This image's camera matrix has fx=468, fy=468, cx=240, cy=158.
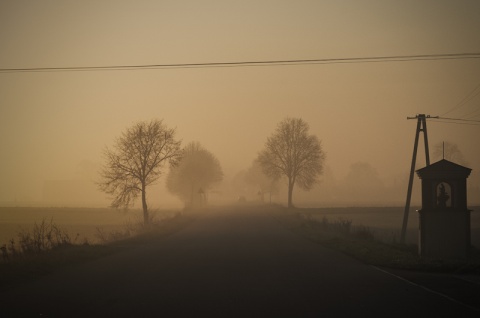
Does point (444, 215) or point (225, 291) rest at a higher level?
point (444, 215)

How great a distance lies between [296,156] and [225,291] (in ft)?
199

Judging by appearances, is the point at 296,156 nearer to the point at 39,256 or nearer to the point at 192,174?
the point at 192,174

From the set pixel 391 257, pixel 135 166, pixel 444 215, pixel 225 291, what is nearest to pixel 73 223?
pixel 135 166

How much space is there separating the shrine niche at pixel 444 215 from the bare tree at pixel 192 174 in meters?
56.0

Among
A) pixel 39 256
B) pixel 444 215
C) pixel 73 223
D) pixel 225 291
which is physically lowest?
pixel 73 223

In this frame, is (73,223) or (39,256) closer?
(39,256)

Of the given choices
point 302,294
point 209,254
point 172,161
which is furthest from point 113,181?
point 302,294

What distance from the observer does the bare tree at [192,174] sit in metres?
80.3

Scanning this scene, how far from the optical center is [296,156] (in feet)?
233

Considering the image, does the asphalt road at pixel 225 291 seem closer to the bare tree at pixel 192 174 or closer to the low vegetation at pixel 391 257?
the low vegetation at pixel 391 257

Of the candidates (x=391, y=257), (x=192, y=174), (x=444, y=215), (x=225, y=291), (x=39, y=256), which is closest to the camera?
(x=225, y=291)

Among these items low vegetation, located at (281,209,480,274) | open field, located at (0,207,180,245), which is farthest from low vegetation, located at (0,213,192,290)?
low vegetation, located at (281,209,480,274)

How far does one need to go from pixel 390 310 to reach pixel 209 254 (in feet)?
35.9

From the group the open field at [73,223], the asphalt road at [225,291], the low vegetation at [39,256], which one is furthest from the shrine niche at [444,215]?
the open field at [73,223]
